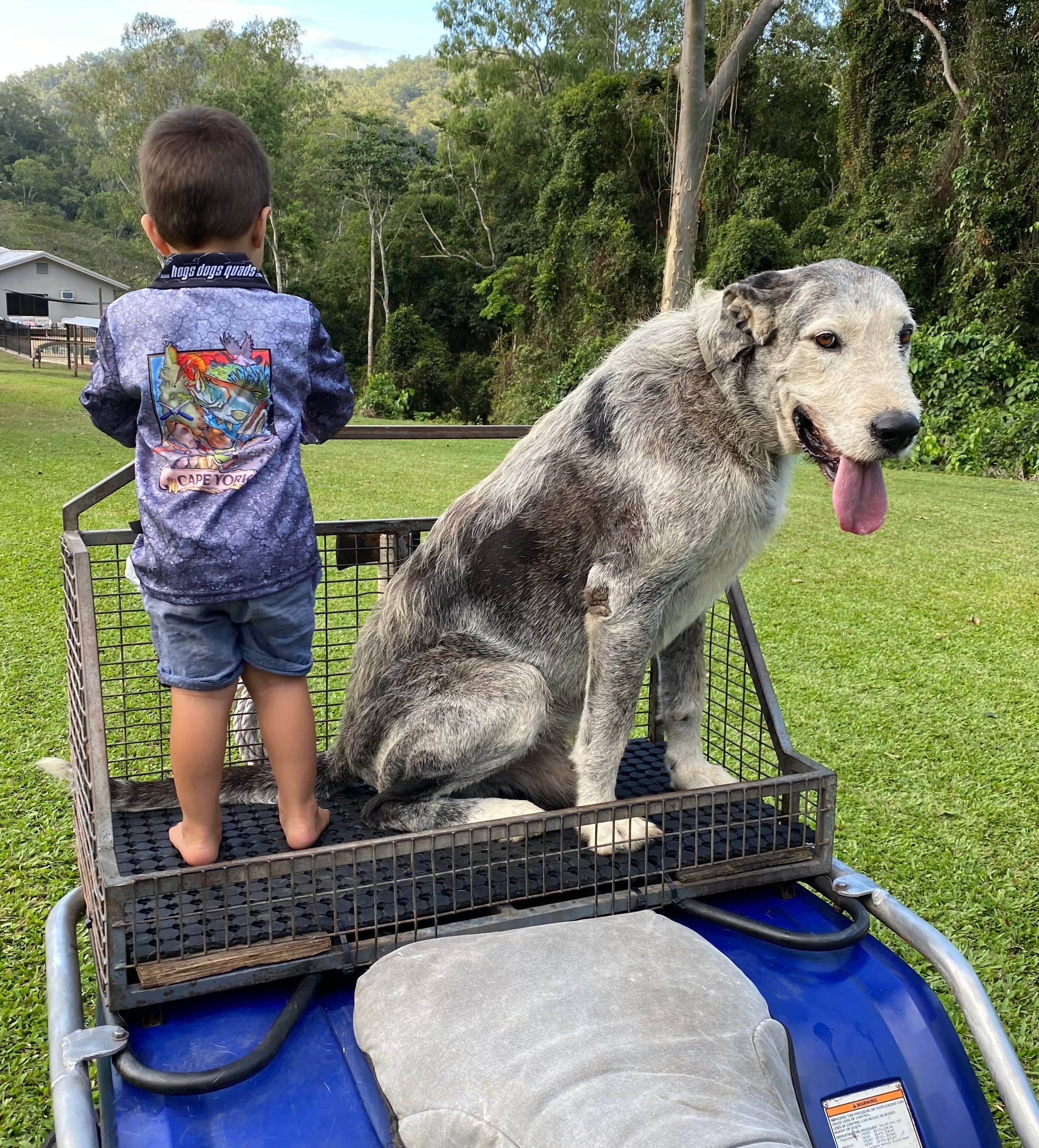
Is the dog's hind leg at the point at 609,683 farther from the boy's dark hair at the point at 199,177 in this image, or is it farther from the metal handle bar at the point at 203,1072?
the boy's dark hair at the point at 199,177

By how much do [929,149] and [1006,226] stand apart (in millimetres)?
3096

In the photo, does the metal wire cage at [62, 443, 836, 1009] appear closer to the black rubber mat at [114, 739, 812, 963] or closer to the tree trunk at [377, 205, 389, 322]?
the black rubber mat at [114, 739, 812, 963]

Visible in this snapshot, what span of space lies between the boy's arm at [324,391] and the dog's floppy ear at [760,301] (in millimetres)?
909

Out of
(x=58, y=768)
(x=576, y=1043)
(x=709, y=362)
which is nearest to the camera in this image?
(x=576, y=1043)

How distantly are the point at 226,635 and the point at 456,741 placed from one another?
2.15ft

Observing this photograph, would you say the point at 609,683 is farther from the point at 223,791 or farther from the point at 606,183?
the point at 606,183

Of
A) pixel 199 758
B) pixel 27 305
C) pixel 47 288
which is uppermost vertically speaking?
pixel 47 288

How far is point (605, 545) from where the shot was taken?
2.45m

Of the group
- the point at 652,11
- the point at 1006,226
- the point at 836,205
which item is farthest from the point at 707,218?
the point at 652,11

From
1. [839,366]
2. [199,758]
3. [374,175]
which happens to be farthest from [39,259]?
[839,366]

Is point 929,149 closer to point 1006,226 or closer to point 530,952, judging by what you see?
point 1006,226

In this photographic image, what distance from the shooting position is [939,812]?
4.09 metres

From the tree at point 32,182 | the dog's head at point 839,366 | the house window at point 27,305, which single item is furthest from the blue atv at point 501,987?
the tree at point 32,182

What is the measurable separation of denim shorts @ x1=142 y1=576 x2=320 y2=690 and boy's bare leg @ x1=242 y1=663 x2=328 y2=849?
2.1 inches
